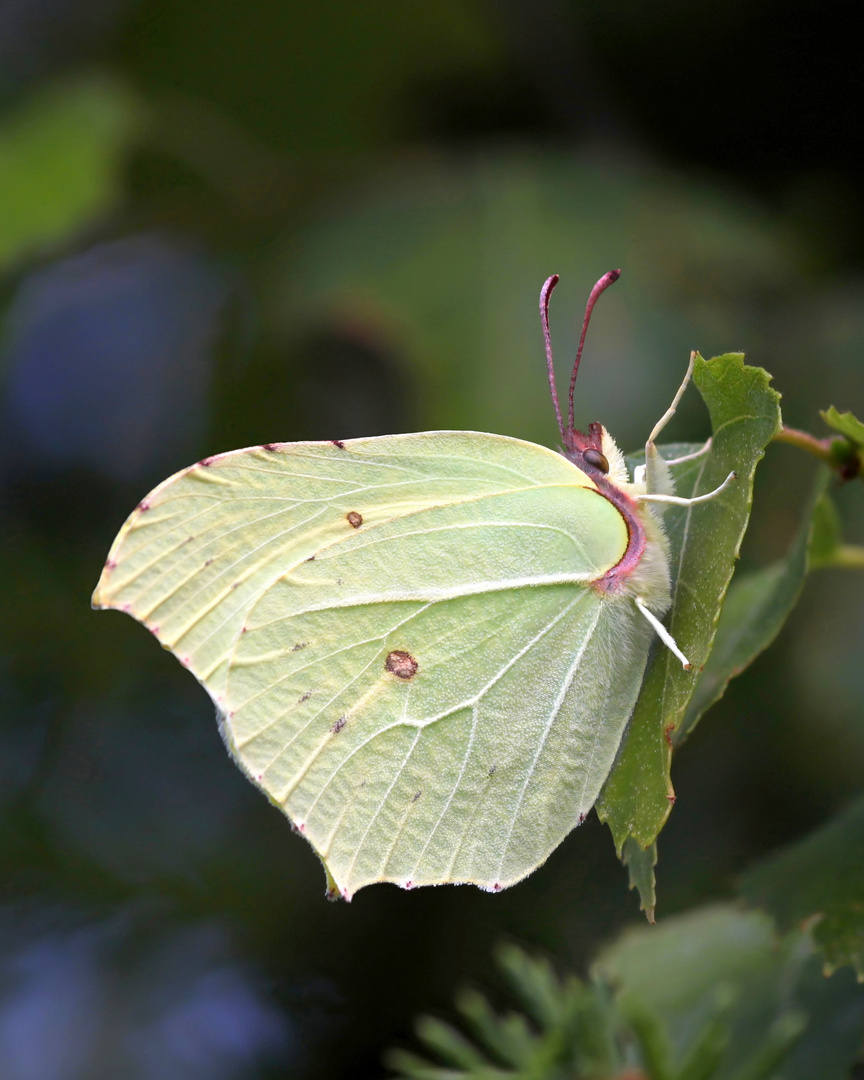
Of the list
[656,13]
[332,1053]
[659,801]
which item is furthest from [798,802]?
[656,13]

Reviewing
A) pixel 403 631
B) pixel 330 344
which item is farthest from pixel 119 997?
pixel 330 344

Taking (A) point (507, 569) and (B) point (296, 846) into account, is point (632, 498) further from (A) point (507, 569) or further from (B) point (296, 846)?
(B) point (296, 846)

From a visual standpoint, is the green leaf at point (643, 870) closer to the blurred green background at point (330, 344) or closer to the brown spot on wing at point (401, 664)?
the brown spot on wing at point (401, 664)

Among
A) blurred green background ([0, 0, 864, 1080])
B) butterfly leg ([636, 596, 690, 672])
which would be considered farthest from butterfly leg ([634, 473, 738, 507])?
blurred green background ([0, 0, 864, 1080])

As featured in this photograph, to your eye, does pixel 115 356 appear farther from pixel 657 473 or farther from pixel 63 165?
pixel 657 473

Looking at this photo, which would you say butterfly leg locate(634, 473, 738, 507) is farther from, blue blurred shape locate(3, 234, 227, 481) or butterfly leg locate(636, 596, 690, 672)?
blue blurred shape locate(3, 234, 227, 481)
